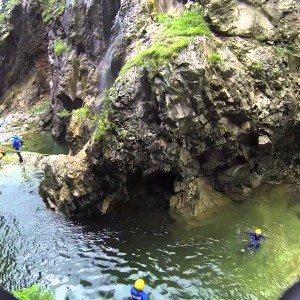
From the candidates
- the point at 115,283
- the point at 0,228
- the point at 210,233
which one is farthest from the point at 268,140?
the point at 0,228

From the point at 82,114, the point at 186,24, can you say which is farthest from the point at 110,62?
the point at 186,24

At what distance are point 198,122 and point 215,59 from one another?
2.62 m

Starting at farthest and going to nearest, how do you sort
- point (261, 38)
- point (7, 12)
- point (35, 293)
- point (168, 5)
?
point (7, 12) < point (168, 5) < point (261, 38) < point (35, 293)

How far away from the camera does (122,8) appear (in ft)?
67.4

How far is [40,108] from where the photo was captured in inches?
1380

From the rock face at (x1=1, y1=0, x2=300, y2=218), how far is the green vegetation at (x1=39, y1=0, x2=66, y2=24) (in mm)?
11936

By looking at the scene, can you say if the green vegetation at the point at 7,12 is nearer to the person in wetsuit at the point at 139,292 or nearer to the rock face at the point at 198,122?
the rock face at the point at 198,122

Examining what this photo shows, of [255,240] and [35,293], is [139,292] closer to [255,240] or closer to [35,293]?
→ [35,293]

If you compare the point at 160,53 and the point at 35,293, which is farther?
the point at 160,53

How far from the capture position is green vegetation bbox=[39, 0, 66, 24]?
99.1ft


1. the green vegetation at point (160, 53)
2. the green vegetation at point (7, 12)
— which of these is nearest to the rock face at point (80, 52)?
the green vegetation at point (160, 53)

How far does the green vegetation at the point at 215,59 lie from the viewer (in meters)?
15.5

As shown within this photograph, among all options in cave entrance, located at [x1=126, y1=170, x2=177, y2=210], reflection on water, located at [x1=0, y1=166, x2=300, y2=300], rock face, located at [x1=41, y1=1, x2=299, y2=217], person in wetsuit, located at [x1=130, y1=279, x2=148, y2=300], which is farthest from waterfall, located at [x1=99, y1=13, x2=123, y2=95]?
person in wetsuit, located at [x1=130, y1=279, x2=148, y2=300]

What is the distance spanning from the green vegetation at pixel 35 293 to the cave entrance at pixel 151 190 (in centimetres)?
565
